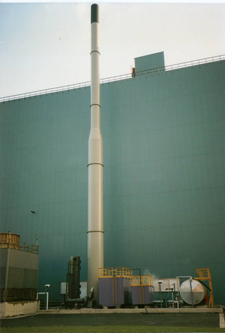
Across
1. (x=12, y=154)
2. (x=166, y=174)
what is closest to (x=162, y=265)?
(x=166, y=174)

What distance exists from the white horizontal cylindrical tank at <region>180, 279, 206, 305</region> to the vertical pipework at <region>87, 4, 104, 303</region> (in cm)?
722

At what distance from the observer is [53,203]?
34.8m

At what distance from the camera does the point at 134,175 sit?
33.4 metres

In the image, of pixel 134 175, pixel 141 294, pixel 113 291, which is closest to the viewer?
pixel 113 291

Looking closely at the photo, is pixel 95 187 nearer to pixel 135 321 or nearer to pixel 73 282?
pixel 73 282

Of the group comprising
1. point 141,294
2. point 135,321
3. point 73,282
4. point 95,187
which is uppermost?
point 95,187

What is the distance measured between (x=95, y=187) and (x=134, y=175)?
5789mm

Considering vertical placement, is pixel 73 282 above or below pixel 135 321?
above

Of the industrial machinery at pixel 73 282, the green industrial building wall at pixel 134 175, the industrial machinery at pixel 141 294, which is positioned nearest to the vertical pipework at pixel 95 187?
the industrial machinery at pixel 73 282

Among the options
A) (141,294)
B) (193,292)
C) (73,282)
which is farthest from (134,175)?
(193,292)

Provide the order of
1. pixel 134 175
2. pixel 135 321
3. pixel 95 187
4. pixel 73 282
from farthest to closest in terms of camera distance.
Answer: pixel 134 175 → pixel 95 187 → pixel 73 282 → pixel 135 321

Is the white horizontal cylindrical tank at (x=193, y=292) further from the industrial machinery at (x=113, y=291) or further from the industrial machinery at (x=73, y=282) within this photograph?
the industrial machinery at (x=73, y=282)

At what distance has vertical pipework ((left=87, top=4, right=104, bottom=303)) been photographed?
27.2 metres

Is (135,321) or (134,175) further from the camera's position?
(134,175)
